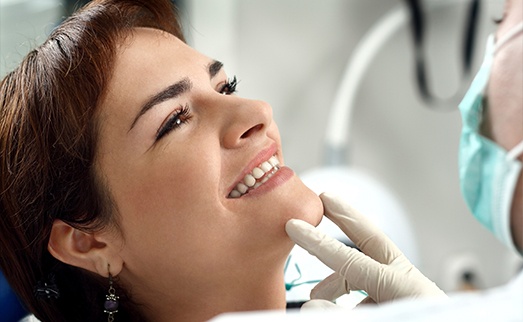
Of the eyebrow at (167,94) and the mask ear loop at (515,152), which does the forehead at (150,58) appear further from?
the mask ear loop at (515,152)

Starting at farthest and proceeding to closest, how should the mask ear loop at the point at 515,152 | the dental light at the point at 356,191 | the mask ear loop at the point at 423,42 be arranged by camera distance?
the mask ear loop at the point at 423,42
the dental light at the point at 356,191
the mask ear loop at the point at 515,152

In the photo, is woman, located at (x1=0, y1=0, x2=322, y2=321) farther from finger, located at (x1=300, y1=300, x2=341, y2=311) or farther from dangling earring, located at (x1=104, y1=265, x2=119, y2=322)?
finger, located at (x1=300, y1=300, x2=341, y2=311)

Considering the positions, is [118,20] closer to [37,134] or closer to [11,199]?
[37,134]

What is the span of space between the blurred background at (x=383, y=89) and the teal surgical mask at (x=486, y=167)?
1694 millimetres

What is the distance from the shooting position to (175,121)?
4.08 feet

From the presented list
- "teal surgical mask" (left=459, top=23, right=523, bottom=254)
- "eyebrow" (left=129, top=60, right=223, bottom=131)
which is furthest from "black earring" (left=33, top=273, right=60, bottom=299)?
"teal surgical mask" (left=459, top=23, right=523, bottom=254)

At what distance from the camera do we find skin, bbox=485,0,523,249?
3.06 ft

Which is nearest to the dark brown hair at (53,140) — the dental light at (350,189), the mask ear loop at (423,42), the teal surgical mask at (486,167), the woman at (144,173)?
the woman at (144,173)

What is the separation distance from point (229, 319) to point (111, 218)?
0.47 m

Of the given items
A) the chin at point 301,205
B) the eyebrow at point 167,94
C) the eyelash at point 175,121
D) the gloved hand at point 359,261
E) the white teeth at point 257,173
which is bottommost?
the gloved hand at point 359,261

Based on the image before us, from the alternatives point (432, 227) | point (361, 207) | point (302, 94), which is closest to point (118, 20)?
point (361, 207)

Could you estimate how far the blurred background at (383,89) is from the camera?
291 cm

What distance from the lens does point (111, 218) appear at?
4.14 ft

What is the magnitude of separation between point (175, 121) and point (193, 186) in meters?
0.12
